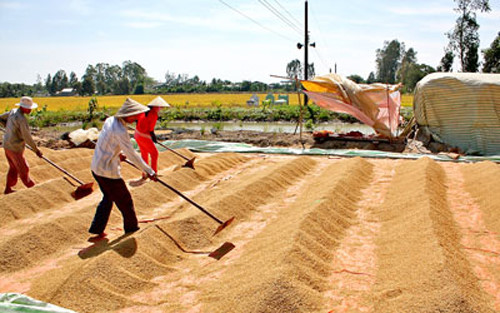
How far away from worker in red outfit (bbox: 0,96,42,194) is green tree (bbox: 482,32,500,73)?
23.3m

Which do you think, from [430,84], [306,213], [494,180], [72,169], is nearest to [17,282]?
[306,213]

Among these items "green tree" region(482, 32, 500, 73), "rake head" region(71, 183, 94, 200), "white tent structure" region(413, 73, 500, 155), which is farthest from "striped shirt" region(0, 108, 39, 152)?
"green tree" region(482, 32, 500, 73)

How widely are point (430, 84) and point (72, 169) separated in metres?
7.69

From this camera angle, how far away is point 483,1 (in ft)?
71.5

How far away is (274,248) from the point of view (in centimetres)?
349

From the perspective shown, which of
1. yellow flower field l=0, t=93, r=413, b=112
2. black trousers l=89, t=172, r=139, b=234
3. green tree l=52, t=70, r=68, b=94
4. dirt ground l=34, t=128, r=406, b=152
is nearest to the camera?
black trousers l=89, t=172, r=139, b=234

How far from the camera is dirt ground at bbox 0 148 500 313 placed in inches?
110

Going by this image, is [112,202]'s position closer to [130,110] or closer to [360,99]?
[130,110]

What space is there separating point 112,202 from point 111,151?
0.51m

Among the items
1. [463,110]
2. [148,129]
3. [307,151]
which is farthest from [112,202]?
[463,110]

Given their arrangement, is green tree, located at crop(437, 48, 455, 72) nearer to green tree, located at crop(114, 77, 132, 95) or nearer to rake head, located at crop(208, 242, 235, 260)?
rake head, located at crop(208, 242, 235, 260)

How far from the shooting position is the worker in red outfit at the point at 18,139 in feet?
17.1

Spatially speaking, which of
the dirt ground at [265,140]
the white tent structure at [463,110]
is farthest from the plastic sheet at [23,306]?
the white tent structure at [463,110]

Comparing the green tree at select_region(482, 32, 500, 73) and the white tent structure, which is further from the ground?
the green tree at select_region(482, 32, 500, 73)
